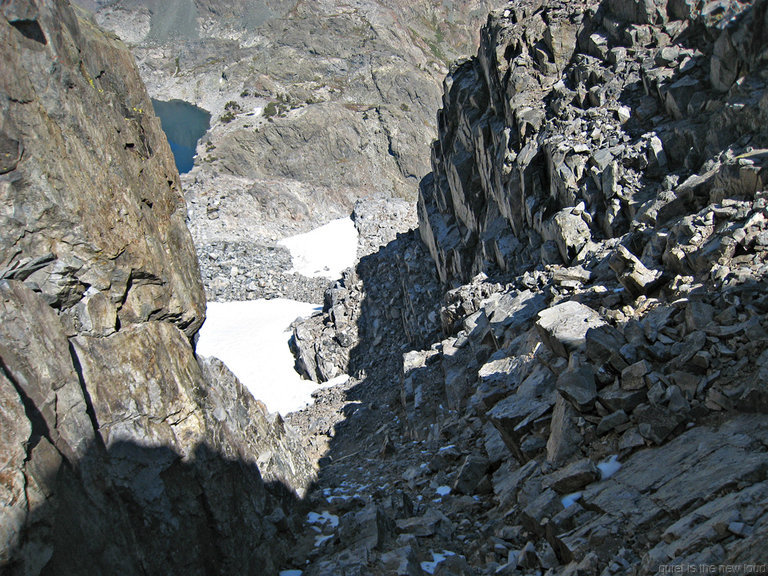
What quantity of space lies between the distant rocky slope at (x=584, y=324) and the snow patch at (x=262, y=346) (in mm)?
2269

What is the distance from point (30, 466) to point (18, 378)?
107 centimetres

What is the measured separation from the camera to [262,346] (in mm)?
37469

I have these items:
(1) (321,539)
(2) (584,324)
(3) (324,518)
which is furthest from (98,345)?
(2) (584,324)

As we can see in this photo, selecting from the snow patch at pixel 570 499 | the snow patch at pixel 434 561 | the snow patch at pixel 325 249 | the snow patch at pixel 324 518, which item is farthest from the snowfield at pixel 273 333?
the snow patch at pixel 570 499

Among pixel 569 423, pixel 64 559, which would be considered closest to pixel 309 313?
pixel 569 423

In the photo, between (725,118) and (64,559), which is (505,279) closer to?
(725,118)

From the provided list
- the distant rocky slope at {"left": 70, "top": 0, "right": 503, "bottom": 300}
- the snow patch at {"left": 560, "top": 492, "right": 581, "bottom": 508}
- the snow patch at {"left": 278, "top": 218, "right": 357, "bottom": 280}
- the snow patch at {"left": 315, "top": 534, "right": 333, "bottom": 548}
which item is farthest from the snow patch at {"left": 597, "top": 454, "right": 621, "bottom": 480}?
the distant rocky slope at {"left": 70, "top": 0, "right": 503, "bottom": 300}

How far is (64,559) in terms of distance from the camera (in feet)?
20.9

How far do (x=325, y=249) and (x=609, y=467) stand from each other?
4303 centimetres

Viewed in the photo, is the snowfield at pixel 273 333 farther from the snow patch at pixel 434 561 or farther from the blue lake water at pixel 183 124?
the blue lake water at pixel 183 124

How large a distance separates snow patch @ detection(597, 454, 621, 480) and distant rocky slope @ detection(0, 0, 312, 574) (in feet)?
20.2

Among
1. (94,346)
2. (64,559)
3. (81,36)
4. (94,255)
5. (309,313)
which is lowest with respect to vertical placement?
(64,559)

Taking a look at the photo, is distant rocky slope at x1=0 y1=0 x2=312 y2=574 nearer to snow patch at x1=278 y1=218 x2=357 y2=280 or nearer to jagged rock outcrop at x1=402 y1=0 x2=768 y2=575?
jagged rock outcrop at x1=402 y1=0 x2=768 y2=575

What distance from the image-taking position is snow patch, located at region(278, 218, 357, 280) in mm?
47250
